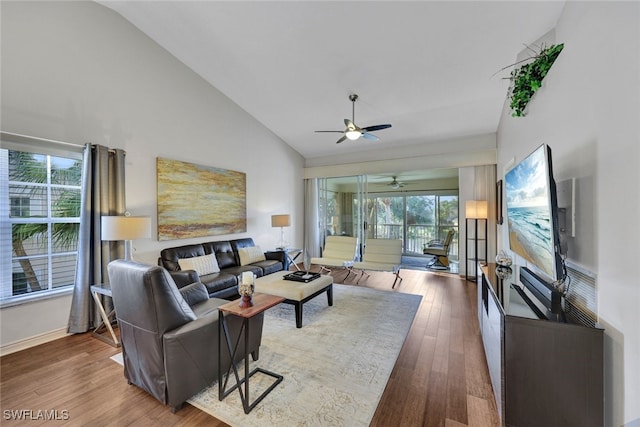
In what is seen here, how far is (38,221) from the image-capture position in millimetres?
2814

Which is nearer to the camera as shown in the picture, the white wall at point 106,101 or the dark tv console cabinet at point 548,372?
the dark tv console cabinet at point 548,372

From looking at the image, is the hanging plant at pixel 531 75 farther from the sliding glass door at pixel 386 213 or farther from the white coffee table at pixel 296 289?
the sliding glass door at pixel 386 213

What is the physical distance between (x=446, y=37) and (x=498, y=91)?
5.15ft

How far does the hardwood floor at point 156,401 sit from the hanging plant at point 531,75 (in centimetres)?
255

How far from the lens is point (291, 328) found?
2.98 m

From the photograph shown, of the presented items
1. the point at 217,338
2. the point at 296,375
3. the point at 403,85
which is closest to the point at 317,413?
the point at 296,375

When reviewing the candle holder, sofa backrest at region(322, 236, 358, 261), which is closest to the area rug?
the candle holder

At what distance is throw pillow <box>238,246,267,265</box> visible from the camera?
463 cm

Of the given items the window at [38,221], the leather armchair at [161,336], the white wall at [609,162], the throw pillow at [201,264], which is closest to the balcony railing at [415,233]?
the throw pillow at [201,264]

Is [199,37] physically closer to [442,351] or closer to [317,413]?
[317,413]

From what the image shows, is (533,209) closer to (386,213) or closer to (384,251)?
(384,251)

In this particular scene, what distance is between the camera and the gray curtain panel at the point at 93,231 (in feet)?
9.39

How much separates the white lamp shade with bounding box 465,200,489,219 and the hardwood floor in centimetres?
253

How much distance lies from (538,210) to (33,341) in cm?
478
